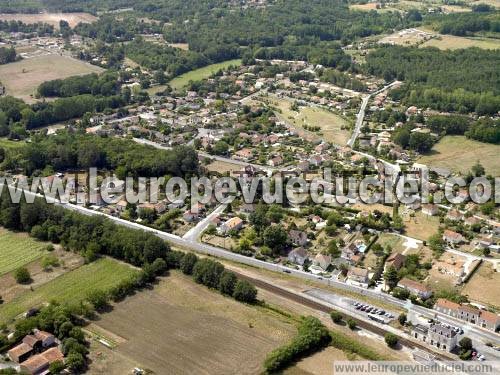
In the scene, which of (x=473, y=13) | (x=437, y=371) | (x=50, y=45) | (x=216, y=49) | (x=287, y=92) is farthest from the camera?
(x=473, y=13)

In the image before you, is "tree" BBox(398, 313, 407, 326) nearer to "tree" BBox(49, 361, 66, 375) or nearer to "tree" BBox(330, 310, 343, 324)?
"tree" BBox(330, 310, 343, 324)

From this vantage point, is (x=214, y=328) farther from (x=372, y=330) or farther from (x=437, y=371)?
(x=437, y=371)

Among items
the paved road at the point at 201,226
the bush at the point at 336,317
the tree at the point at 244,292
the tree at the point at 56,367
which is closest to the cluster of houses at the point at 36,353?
the tree at the point at 56,367

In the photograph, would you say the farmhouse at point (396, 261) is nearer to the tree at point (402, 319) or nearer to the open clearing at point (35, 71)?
the tree at point (402, 319)

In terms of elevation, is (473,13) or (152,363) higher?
(473,13)

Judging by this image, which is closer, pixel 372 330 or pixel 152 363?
pixel 152 363

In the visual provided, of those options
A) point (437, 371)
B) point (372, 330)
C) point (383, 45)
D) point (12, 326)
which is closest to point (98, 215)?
point (12, 326)

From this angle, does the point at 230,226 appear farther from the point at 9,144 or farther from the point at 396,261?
the point at 9,144
